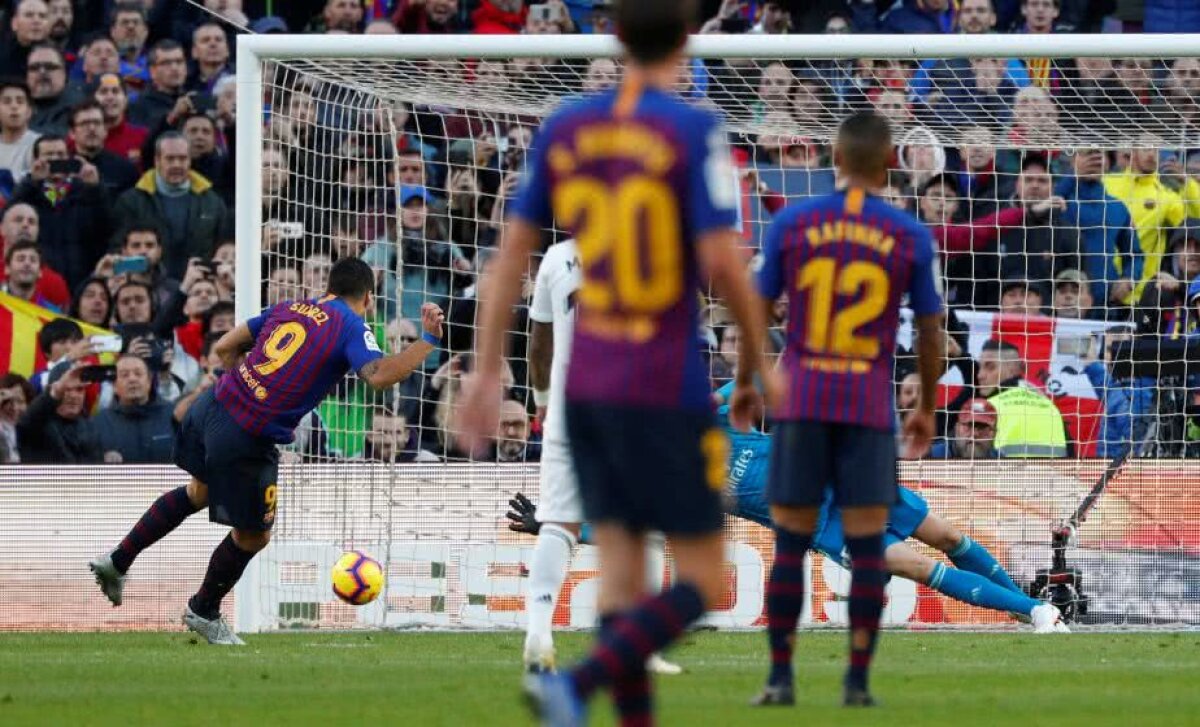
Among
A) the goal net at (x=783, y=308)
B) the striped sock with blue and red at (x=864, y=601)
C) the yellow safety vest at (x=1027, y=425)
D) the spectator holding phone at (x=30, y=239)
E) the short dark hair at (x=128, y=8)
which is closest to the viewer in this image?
the striped sock with blue and red at (x=864, y=601)

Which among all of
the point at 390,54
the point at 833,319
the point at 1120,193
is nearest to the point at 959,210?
the point at 1120,193

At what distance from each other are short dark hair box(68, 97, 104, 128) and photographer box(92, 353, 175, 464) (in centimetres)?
254

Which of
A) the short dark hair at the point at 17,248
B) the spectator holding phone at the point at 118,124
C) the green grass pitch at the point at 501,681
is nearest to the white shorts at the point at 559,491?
the green grass pitch at the point at 501,681

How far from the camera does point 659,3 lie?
4676 mm

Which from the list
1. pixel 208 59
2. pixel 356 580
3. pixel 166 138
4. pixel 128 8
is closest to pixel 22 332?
pixel 166 138

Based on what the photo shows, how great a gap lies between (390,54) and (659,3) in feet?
23.9

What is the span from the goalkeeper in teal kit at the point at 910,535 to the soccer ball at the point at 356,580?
0.87m

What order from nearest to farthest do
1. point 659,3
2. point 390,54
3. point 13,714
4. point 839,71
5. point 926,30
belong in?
1. point 659,3
2. point 13,714
3. point 390,54
4. point 839,71
5. point 926,30

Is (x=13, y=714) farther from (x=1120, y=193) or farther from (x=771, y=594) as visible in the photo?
(x=1120, y=193)

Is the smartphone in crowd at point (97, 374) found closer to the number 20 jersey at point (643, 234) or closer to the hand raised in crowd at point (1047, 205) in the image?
the hand raised in crowd at point (1047, 205)

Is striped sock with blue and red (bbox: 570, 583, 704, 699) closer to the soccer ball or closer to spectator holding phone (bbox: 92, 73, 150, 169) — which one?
the soccer ball

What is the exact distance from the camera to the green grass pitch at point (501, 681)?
20.9 feet

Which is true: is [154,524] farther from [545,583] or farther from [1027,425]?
[1027,425]

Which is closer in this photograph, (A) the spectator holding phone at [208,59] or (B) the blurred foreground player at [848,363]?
(B) the blurred foreground player at [848,363]
